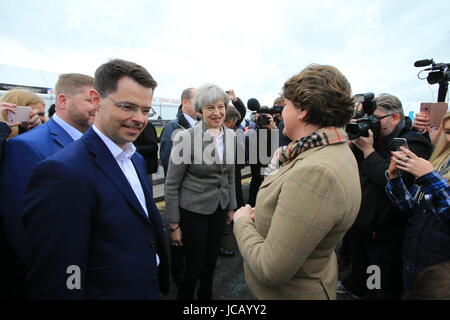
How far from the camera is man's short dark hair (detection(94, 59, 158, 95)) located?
135cm

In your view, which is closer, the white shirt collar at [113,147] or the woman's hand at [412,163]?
the white shirt collar at [113,147]

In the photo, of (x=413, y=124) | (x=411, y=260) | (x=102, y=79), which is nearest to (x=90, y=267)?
(x=102, y=79)

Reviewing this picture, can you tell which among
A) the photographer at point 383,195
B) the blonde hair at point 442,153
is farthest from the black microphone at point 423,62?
the blonde hair at point 442,153

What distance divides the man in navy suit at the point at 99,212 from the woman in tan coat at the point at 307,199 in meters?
0.64

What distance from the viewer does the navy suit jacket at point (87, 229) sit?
1.06 m

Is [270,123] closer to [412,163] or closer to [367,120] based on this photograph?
[367,120]

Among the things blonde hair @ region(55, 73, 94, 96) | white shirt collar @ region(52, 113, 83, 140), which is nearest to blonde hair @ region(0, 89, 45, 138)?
blonde hair @ region(55, 73, 94, 96)

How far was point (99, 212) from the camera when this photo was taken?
119 centimetres

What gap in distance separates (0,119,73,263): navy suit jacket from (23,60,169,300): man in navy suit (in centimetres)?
74

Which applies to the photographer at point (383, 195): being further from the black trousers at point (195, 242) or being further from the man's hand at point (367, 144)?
the black trousers at point (195, 242)

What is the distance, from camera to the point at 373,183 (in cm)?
243

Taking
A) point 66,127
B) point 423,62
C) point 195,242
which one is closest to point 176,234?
point 195,242

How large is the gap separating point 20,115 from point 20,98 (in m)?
0.79

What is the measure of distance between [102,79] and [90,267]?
1.03m
